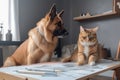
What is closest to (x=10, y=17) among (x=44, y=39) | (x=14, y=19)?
(x=14, y=19)

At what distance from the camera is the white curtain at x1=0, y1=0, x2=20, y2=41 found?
8.64 feet

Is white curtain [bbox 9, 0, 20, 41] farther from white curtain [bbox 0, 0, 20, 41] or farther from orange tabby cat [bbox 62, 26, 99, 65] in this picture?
orange tabby cat [bbox 62, 26, 99, 65]

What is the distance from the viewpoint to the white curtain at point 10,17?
104 inches

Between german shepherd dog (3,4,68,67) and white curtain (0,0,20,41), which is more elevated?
white curtain (0,0,20,41)

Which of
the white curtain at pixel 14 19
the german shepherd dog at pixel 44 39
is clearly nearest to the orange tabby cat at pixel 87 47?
the german shepherd dog at pixel 44 39

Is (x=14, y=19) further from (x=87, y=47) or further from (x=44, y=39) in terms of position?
(x=87, y=47)

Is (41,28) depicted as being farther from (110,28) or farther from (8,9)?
(110,28)

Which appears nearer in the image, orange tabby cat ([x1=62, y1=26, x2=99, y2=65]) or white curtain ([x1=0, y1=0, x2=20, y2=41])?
orange tabby cat ([x1=62, y1=26, x2=99, y2=65])

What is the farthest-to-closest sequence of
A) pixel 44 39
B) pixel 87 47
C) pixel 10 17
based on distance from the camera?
pixel 10 17, pixel 44 39, pixel 87 47

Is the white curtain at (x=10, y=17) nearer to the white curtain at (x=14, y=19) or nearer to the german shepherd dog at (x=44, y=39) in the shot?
the white curtain at (x=14, y=19)

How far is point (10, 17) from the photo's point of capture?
2.68 metres

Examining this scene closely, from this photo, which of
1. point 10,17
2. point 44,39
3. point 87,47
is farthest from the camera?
point 10,17

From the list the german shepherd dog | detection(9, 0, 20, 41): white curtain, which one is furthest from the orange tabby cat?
detection(9, 0, 20, 41): white curtain

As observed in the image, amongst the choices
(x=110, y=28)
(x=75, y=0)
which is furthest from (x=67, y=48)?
(x=75, y=0)
